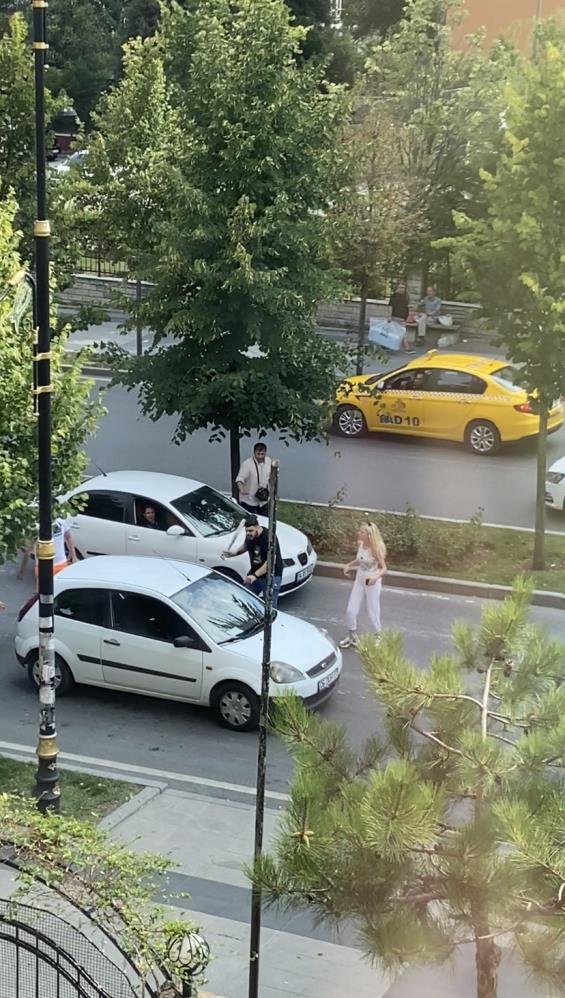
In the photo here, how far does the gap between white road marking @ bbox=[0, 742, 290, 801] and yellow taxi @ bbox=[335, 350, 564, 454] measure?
10.4 metres

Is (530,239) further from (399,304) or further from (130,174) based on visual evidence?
(399,304)

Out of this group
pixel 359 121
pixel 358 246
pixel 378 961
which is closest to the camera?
pixel 378 961

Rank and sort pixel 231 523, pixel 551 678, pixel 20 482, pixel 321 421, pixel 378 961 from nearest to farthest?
pixel 378 961, pixel 551 678, pixel 20 482, pixel 231 523, pixel 321 421

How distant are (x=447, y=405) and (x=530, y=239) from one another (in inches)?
277

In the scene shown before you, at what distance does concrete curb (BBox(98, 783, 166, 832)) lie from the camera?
9.74 metres

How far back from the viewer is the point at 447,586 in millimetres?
15320

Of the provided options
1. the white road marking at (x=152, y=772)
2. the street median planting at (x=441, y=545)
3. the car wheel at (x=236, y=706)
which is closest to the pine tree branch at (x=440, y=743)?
the white road marking at (x=152, y=772)

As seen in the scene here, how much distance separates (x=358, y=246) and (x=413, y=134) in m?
4.82

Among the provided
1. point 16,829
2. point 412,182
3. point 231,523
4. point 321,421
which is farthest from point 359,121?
point 16,829

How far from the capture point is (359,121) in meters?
24.8

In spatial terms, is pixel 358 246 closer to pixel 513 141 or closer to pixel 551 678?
pixel 513 141

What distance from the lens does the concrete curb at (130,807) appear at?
32.0ft

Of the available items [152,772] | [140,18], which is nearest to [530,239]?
[152,772]

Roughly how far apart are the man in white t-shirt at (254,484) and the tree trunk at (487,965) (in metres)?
10.1
